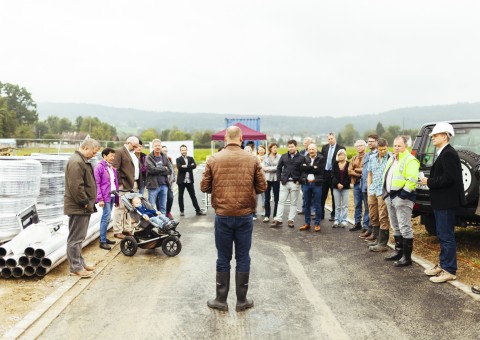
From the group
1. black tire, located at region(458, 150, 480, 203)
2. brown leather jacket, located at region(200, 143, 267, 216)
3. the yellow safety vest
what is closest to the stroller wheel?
brown leather jacket, located at region(200, 143, 267, 216)

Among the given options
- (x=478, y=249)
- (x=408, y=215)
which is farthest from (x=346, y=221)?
(x=408, y=215)

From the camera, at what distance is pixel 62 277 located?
21.0ft

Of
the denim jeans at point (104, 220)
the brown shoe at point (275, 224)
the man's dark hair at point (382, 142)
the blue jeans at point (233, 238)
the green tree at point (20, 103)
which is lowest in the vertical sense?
the brown shoe at point (275, 224)

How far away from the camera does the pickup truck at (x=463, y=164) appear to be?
6879mm

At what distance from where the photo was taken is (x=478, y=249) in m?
8.15

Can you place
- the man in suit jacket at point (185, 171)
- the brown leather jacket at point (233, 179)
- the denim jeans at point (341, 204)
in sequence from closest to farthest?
the brown leather jacket at point (233, 179)
the denim jeans at point (341, 204)
the man in suit jacket at point (185, 171)

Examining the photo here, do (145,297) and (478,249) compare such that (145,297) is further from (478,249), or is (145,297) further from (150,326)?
(478,249)

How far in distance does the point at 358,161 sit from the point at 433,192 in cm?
381

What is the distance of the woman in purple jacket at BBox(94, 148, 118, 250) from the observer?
313 inches

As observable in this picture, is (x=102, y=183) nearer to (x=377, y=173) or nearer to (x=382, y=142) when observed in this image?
(x=377, y=173)

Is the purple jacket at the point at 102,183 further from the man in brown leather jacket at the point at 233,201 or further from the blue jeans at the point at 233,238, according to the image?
the blue jeans at the point at 233,238

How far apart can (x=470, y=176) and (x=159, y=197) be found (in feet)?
22.7

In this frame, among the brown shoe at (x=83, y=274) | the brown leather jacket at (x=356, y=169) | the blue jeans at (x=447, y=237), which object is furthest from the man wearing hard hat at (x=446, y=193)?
the brown shoe at (x=83, y=274)

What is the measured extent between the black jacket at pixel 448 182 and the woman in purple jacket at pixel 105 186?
548 centimetres
